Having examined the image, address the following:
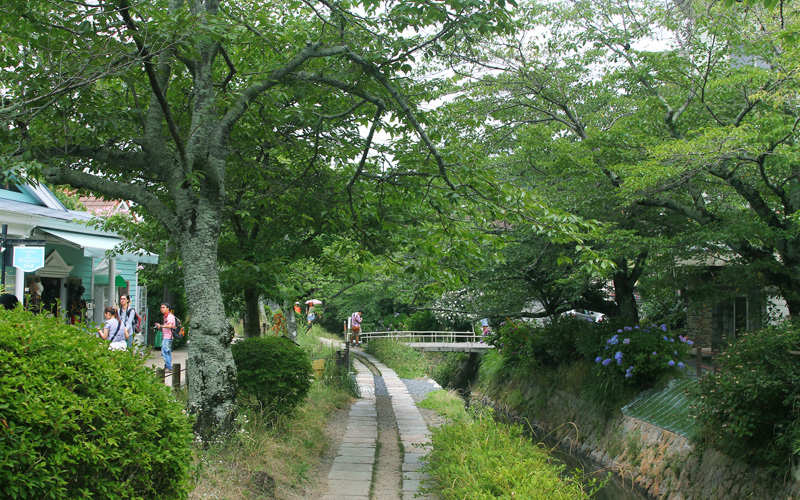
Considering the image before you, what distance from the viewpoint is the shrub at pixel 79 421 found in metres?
2.60

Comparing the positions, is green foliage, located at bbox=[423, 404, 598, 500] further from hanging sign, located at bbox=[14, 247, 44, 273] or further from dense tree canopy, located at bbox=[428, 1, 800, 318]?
hanging sign, located at bbox=[14, 247, 44, 273]

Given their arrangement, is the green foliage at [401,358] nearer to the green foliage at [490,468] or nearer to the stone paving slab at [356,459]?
the stone paving slab at [356,459]

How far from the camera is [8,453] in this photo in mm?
2492

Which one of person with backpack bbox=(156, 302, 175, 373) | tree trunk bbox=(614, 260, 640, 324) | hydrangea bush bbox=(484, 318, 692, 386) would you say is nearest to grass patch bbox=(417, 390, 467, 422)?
hydrangea bush bbox=(484, 318, 692, 386)

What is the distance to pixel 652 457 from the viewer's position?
9.73 metres

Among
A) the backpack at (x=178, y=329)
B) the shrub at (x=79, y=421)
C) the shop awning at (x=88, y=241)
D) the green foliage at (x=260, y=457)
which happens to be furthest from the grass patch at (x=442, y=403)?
the shrub at (x=79, y=421)

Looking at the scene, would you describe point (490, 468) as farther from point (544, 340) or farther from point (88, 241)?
point (88, 241)

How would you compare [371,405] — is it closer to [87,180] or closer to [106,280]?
[87,180]

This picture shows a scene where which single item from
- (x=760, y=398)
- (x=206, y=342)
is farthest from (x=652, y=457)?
(x=206, y=342)

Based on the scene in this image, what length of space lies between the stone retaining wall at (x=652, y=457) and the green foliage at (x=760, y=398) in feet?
1.13

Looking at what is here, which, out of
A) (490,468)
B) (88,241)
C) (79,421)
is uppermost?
(88,241)

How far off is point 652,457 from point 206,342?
7348mm

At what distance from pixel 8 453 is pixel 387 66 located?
5626 millimetres

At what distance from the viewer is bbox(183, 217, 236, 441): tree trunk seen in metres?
6.17
